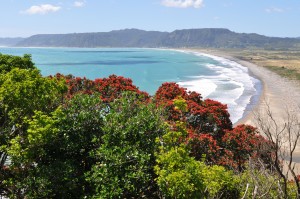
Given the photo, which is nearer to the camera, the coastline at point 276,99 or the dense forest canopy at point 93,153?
the dense forest canopy at point 93,153

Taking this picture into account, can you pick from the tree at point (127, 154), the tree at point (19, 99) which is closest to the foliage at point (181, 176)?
the tree at point (127, 154)

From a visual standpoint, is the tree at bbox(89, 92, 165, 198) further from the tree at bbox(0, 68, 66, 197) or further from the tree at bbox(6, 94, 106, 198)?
the tree at bbox(0, 68, 66, 197)

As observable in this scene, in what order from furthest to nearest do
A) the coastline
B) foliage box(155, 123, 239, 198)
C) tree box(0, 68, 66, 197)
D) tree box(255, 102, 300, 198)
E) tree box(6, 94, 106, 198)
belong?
the coastline
tree box(0, 68, 66, 197)
tree box(255, 102, 300, 198)
tree box(6, 94, 106, 198)
foliage box(155, 123, 239, 198)

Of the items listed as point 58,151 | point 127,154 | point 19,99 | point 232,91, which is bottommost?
point 232,91

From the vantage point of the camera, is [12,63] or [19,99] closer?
[19,99]

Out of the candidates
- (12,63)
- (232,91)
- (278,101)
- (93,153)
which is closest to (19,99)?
(93,153)

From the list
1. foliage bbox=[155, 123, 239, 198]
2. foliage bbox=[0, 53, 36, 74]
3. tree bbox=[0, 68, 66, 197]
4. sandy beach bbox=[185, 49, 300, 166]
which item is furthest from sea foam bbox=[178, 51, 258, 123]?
tree bbox=[0, 68, 66, 197]

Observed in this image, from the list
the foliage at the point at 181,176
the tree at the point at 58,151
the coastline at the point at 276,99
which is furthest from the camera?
the coastline at the point at 276,99

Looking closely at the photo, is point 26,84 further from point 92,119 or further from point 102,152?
point 102,152

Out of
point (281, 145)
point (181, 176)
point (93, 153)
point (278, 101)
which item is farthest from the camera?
point (278, 101)

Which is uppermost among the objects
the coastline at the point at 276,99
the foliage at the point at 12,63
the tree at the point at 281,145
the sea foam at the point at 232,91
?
the foliage at the point at 12,63

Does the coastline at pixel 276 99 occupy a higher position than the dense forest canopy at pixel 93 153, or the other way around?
the dense forest canopy at pixel 93 153

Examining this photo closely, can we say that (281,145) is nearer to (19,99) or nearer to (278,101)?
(19,99)

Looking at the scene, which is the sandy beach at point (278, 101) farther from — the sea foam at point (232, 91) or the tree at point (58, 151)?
the tree at point (58, 151)
